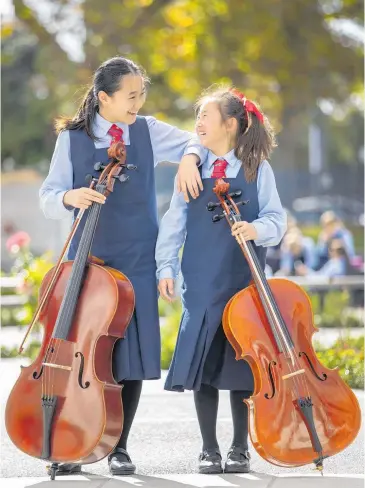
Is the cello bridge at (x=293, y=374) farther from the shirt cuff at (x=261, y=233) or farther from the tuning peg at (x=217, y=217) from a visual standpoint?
the tuning peg at (x=217, y=217)

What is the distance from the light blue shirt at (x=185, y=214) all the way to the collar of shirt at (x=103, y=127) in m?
0.34

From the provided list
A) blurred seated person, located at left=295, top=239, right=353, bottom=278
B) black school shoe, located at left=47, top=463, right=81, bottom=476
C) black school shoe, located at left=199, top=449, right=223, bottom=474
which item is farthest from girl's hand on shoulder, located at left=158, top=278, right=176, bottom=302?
blurred seated person, located at left=295, top=239, right=353, bottom=278

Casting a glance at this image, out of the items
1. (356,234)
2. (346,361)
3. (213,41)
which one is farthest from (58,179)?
(356,234)

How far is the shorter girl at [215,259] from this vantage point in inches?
198

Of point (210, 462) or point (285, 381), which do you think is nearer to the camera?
point (285, 381)

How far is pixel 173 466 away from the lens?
5484mm

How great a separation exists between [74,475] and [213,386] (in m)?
0.69

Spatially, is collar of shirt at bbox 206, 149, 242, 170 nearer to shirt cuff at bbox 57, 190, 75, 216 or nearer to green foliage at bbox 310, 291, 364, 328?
shirt cuff at bbox 57, 190, 75, 216

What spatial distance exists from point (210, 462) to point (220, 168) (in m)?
1.25

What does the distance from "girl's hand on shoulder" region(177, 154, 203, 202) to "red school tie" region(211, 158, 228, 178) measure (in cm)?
8

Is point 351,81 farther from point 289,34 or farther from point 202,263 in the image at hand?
point 202,263

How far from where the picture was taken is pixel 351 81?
19.7 metres

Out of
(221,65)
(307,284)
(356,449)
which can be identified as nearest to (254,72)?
(221,65)

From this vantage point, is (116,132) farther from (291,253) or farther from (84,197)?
(291,253)
